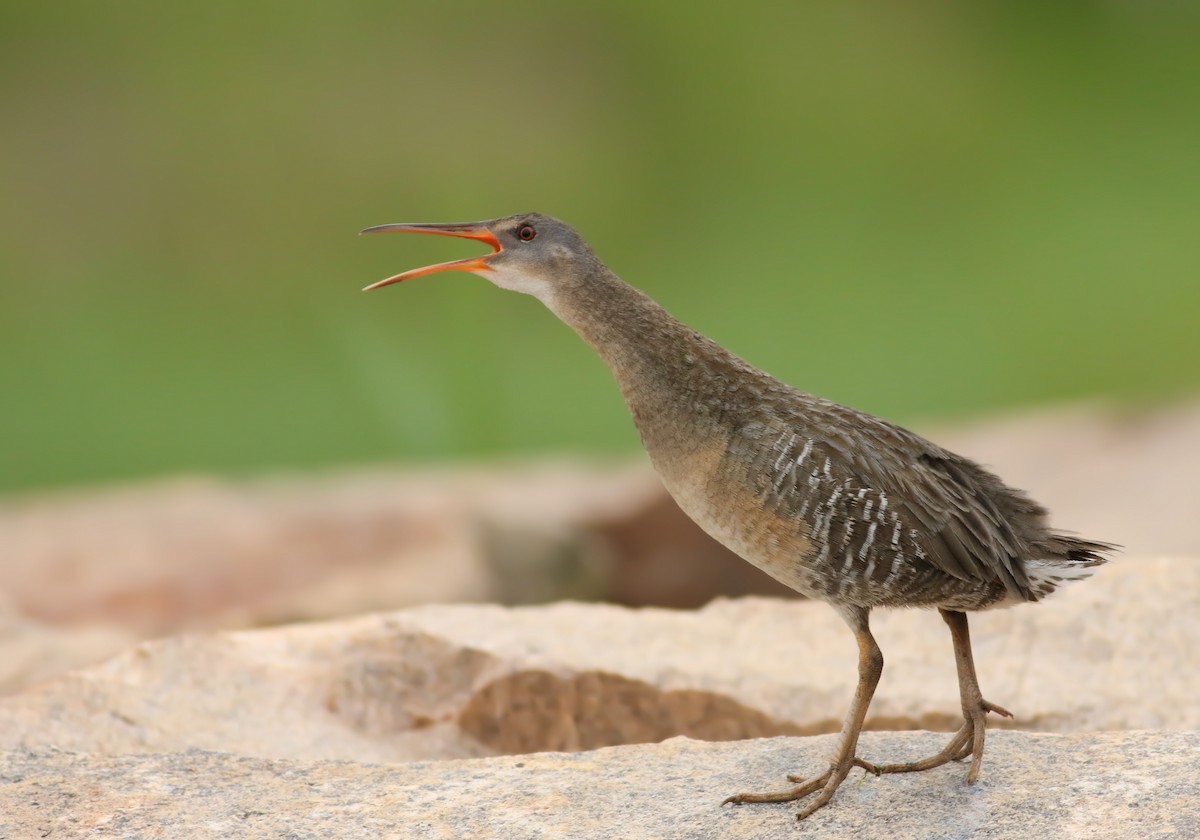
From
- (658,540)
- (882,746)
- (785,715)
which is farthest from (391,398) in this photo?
(882,746)

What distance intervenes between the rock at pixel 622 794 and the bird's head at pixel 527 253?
1114 mm

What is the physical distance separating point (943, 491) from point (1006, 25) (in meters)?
6.79

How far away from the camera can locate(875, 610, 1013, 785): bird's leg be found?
326cm

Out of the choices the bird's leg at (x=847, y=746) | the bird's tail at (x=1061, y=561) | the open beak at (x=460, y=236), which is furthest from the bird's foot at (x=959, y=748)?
the open beak at (x=460, y=236)

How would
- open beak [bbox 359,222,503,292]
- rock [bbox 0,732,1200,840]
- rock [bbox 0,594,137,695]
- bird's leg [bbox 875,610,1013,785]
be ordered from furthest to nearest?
rock [bbox 0,594,137,695]
open beak [bbox 359,222,503,292]
bird's leg [bbox 875,610,1013,785]
rock [bbox 0,732,1200,840]

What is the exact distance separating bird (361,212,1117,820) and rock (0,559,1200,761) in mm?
825

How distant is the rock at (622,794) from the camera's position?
9.87 feet

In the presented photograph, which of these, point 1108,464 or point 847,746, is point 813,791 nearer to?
point 847,746

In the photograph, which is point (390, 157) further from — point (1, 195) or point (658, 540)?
point (658, 540)

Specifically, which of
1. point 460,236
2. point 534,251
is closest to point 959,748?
point 534,251

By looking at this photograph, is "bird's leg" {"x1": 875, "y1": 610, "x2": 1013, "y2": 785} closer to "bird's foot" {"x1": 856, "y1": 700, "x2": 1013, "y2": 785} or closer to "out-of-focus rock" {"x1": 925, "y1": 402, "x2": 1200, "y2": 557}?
"bird's foot" {"x1": 856, "y1": 700, "x2": 1013, "y2": 785}

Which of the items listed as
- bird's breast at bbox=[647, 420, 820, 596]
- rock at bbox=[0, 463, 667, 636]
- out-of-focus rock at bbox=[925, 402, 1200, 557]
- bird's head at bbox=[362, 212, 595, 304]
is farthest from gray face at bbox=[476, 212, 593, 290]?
out-of-focus rock at bbox=[925, 402, 1200, 557]

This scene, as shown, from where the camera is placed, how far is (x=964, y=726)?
331 centimetres

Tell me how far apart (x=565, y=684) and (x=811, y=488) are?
1.26 m
